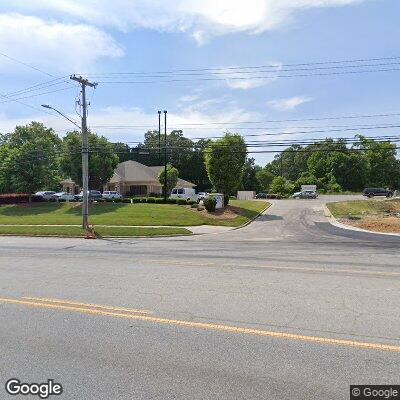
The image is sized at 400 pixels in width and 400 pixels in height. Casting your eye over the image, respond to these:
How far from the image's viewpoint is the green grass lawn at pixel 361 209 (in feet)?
133

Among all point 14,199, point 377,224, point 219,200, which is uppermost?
point 219,200

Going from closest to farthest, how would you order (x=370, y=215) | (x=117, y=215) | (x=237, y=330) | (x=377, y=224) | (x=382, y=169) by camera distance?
(x=237, y=330), (x=377, y=224), (x=117, y=215), (x=370, y=215), (x=382, y=169)

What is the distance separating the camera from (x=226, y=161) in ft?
132

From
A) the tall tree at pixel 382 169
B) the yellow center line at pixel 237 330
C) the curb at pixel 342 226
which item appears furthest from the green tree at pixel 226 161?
the tall tree at pixel 382 169

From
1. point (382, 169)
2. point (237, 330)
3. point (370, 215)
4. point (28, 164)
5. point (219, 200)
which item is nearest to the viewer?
point (237, 330)

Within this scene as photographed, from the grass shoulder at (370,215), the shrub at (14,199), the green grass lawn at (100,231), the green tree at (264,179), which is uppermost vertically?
the green tree at (264,179)

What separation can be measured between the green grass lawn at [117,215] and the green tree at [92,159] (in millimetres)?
4199

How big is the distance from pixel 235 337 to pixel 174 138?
3854 inches

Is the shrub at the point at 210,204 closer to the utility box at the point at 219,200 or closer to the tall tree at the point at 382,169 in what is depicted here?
the utility box at the point at 219,200

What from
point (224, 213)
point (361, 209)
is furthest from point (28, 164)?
point (361, 209)

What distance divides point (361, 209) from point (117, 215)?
2451 centimetres

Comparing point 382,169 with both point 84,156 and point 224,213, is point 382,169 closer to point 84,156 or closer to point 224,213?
point 224,213

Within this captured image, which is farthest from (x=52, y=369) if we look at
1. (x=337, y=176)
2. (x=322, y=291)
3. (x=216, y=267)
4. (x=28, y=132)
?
(x=337, y=176)

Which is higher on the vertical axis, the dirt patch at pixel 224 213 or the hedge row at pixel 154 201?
the hedge row at pixel 154 201
